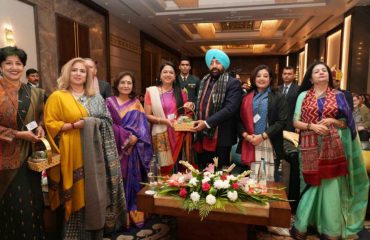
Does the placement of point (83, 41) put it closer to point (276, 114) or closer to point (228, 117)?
point (228, 117)

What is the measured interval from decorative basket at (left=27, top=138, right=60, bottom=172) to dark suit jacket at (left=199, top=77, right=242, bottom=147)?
1.30 metres

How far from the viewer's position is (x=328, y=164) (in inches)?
86.8

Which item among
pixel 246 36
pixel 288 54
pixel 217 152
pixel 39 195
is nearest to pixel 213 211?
pixel 217 152

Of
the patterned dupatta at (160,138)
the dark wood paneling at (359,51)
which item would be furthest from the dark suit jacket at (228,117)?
the dark wood paneling at (359,51)

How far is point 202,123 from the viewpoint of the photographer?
8.24 feet

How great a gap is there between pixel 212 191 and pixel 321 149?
41.7 inches

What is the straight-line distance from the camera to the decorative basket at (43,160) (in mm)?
1801

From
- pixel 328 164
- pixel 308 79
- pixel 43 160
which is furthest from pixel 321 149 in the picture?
pixel 43 160

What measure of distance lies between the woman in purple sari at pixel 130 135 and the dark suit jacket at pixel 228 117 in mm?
648

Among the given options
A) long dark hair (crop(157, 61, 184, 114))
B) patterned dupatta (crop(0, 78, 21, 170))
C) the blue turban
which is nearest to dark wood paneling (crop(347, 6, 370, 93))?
the blue turban

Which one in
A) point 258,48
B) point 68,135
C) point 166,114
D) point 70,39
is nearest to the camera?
point 68,135

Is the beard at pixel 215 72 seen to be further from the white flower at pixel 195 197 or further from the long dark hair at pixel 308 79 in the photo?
the white flower at pixel 195 197

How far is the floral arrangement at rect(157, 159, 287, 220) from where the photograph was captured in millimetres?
1730

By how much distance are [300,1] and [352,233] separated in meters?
5.11
